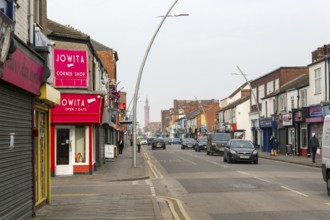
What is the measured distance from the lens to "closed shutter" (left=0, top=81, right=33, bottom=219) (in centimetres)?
870

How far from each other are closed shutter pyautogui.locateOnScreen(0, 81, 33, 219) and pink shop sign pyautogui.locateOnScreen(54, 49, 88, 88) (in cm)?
1343

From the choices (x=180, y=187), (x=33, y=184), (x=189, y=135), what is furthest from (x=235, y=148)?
(x=189, y=135)

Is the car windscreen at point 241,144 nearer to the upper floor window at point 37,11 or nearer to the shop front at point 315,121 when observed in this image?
the shop front at point 315,121

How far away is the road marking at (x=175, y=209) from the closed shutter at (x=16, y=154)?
313 centimetres

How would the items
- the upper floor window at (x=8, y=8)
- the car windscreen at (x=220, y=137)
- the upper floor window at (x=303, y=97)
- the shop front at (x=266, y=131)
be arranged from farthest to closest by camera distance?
the shop front at (x=266, y=131) → the car windscreen at (x=220, y=137) → the upper floor window at (x=303, y=97) → the upper floor window at (x=8, y=8)

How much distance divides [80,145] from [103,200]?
10344 mm

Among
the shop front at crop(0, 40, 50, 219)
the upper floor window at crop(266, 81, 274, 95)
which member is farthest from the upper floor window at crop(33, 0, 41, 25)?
the upper floor window at crop(266, 81, 274, 95)

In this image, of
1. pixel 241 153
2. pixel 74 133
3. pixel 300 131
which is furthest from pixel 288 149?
pixel 74 133

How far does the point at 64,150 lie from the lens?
23.8 metres

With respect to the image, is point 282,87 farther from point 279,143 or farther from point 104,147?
point 104,147

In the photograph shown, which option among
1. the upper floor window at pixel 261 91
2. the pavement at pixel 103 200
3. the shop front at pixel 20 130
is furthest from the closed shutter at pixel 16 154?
the upper floor window at pixel 261 91

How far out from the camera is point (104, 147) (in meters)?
33.5

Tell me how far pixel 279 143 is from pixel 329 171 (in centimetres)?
3619

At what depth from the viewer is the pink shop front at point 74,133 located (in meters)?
23.5
